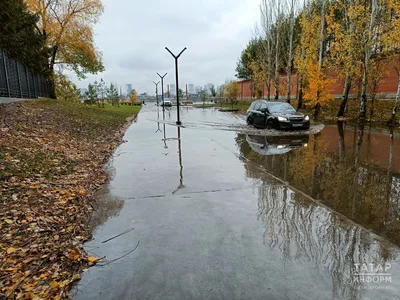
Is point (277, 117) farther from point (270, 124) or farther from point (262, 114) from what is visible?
point (262, 114)

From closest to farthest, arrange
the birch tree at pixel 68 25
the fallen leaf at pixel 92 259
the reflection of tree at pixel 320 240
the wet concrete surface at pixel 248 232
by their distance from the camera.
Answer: the wet concrete surface at pixel 248 232 → the reflection of tree at pixel 320 240 → the fallen leaf at pixel 92 259 → the birch tree at pixel 68 25

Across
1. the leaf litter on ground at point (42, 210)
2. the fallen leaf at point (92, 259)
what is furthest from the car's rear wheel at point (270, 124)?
the fallen leaf at point (92, 259)

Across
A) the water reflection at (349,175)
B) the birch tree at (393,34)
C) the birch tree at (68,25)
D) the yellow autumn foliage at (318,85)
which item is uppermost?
the birch tree at (68,25)

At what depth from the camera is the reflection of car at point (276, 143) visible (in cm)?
929

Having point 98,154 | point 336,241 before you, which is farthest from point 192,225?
point 98,154

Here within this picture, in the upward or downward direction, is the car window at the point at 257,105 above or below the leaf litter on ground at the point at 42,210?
above

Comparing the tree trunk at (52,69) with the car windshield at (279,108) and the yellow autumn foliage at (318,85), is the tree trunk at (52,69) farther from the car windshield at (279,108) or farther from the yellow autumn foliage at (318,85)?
the yellow autumn foliage at (318,85)

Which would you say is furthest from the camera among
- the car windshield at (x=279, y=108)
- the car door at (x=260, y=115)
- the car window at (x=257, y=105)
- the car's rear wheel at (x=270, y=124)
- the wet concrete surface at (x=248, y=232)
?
the car window at (x=257, y=105)

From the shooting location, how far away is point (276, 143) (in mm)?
10711

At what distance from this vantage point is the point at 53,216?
4027mm

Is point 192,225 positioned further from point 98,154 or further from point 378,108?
point 378,108

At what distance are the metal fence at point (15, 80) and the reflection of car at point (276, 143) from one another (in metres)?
13.3

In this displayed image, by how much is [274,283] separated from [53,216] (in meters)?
3.38

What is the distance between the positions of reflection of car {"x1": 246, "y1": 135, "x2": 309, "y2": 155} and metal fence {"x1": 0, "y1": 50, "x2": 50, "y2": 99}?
1328 cm
